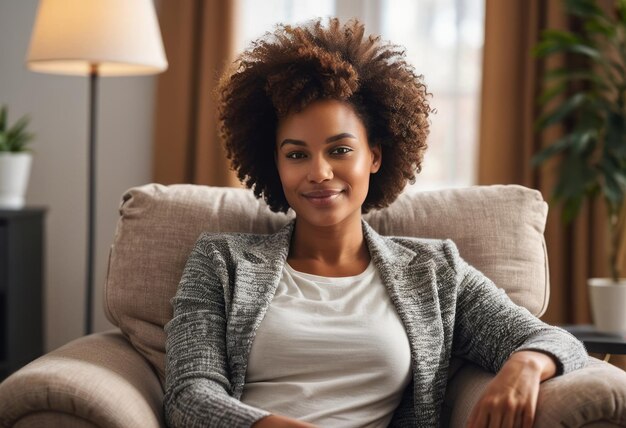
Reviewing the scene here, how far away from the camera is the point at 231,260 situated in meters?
1.64

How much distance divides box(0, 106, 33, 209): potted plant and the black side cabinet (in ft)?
0.27

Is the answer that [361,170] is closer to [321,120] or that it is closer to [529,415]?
[321,120]

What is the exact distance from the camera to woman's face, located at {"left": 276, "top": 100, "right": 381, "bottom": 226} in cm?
161

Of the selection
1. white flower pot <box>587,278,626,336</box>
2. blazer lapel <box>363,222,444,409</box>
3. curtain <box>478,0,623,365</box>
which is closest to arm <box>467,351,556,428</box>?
blazer lapel <box>363,222,444,409</box>

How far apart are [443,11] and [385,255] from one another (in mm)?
2080

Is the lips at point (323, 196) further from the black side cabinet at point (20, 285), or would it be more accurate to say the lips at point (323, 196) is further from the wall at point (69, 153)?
the wall at point (69, 153)

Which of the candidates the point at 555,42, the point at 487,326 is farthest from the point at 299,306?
the point at 555,42

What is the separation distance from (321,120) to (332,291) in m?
0.32

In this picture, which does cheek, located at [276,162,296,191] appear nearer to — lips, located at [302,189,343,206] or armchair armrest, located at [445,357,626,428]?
lips, located at [302,189,343,206]

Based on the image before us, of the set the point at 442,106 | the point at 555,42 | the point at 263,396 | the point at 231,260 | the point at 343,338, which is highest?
the point at 555,42

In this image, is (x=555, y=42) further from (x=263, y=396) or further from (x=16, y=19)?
(x=16, y=19)

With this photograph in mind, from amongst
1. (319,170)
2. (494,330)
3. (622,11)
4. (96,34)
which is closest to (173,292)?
(319,170)

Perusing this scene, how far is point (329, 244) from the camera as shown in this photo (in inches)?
67.4

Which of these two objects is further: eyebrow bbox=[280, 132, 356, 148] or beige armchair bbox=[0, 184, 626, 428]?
eyebrow bbox=[280, 132, 356, 148]
